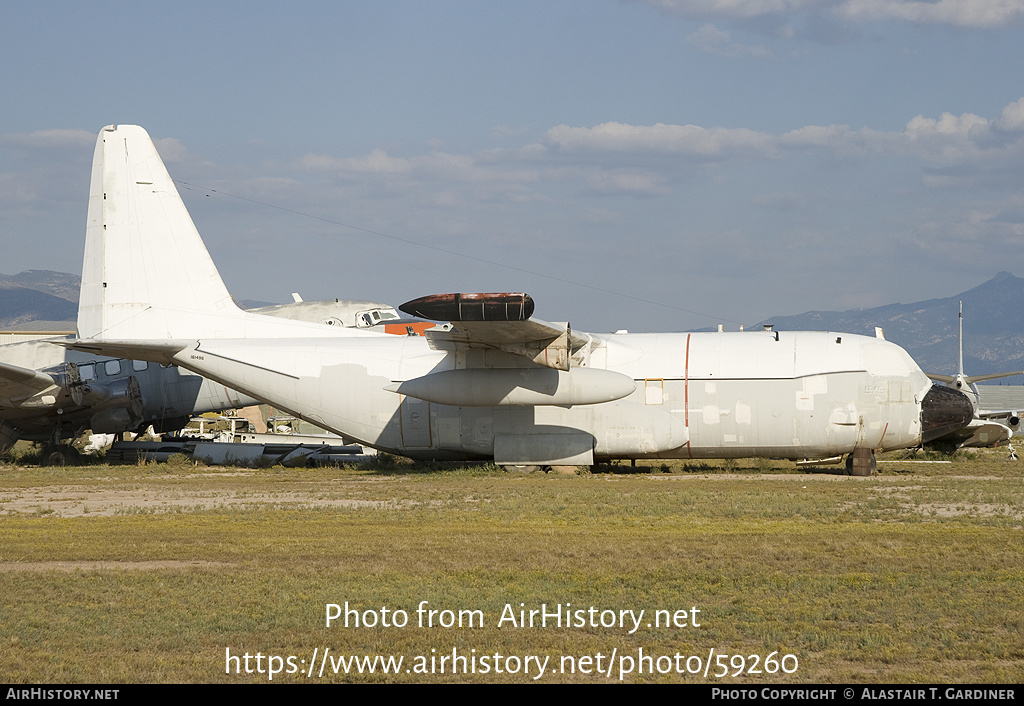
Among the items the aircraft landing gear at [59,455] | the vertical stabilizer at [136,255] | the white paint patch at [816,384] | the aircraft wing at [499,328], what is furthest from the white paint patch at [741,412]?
the aircraft landing gear at [59,455]

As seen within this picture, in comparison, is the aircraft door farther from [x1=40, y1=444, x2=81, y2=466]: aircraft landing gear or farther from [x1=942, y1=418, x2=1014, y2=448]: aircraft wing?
[x1=942, y1=418, x2=1014, y2=448]: aircraft wing

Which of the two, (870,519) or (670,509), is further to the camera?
(670,509)

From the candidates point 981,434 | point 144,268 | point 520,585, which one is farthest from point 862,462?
point 144,268

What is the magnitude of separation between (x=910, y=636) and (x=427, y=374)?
1600 cm

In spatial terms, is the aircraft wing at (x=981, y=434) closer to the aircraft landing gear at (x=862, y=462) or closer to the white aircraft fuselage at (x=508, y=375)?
the white aircraft fuselage at (x=508, y=375)

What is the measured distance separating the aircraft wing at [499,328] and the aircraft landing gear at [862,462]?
6.75 meters

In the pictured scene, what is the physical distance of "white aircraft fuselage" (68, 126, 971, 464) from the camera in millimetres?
21719

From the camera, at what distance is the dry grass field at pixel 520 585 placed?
23.8 feet

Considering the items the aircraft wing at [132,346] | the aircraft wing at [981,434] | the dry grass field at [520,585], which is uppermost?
the aircraft wing at [132,346]

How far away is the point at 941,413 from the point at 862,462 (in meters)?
2.13

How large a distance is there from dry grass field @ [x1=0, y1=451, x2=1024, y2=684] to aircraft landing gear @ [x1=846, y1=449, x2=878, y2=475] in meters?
3.36

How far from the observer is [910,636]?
25.7 feet

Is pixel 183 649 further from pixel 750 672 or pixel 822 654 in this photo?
pixel 822 654

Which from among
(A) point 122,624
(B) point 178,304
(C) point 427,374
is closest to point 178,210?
(B) point 178,304
